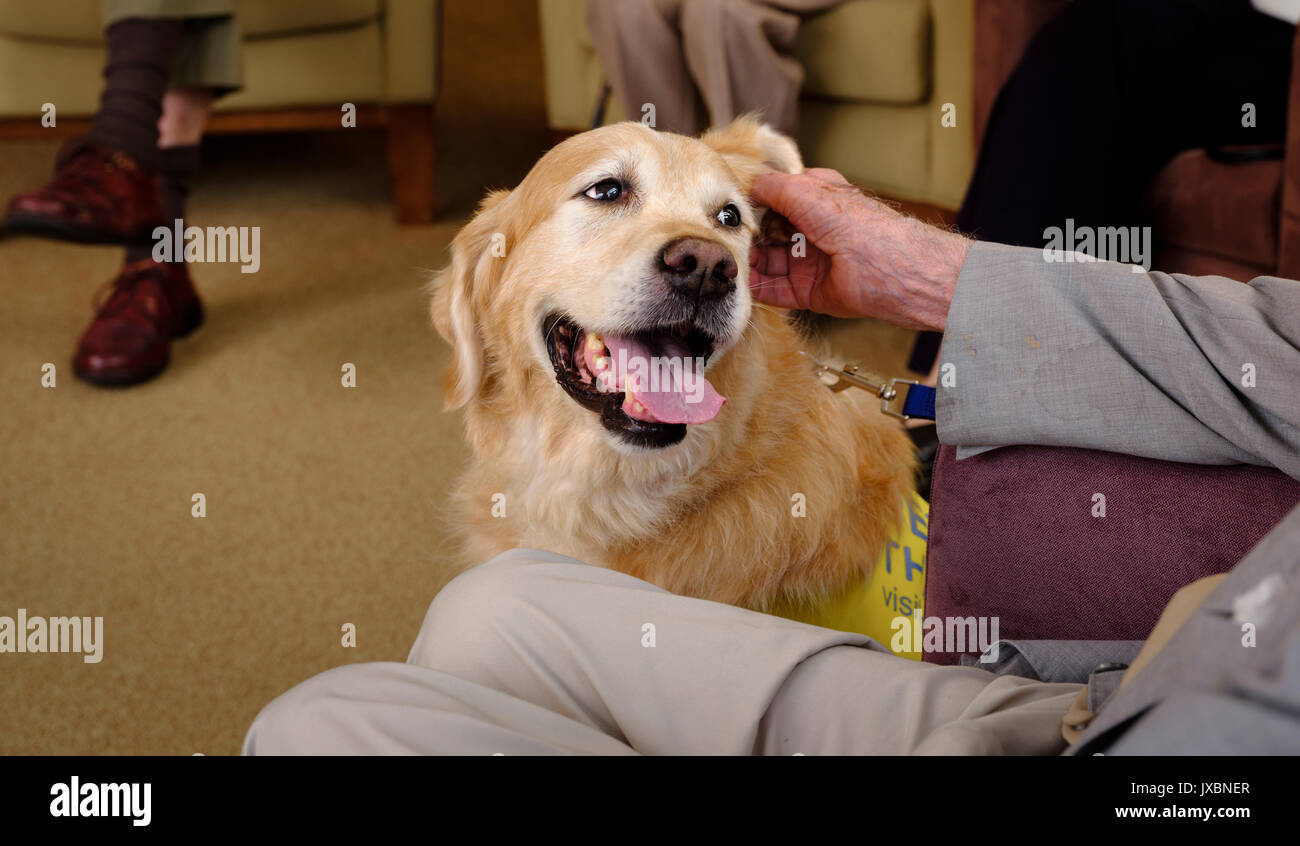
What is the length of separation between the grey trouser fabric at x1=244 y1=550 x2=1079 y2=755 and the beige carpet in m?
0.81

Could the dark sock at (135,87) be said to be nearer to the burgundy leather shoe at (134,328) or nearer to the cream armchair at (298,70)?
the burgundy leather shoe at (134,328)

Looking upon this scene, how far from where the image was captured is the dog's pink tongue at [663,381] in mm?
1110

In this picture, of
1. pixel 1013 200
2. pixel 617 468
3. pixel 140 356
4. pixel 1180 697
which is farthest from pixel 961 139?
pixel 1180 697

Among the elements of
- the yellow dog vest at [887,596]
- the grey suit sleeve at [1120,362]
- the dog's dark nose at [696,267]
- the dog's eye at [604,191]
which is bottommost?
the yellow dog vest at [887,596]

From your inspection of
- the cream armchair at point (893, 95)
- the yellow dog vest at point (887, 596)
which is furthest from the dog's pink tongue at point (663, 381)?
the cream armchair at point (893, 95)

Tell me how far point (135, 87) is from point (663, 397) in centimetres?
171

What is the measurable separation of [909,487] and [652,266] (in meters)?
0.41

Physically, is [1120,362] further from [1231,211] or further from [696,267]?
[1231,211]

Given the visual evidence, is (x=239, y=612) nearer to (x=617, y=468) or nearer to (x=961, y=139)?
(x=617, y=468)

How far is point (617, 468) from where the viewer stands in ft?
3.91

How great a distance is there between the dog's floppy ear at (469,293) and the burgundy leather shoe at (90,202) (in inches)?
46.7

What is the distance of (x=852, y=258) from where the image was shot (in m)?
1.10

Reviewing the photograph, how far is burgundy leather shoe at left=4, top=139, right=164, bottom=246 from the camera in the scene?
2.07 metres
